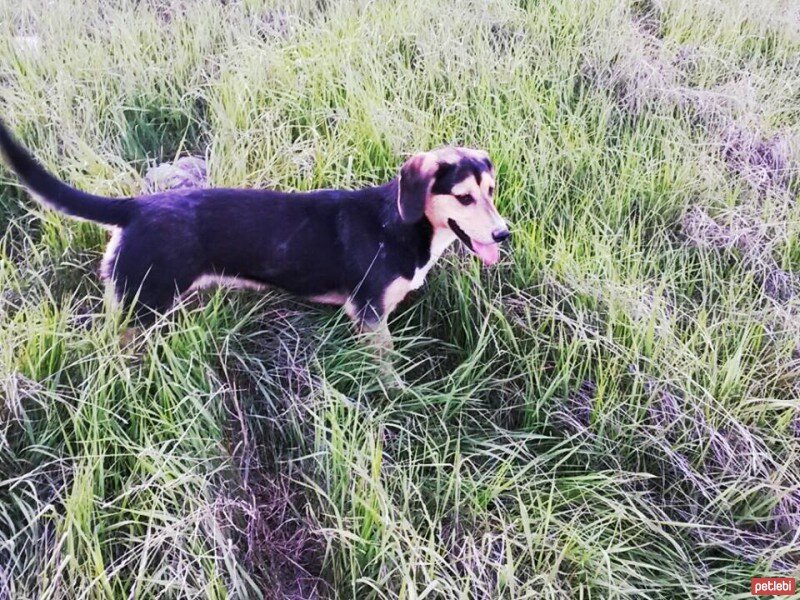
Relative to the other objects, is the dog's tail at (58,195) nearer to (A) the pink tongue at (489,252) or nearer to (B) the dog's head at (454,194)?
(B) the dog's head at (454,194)

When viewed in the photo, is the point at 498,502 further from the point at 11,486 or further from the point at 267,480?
the point at 11,486

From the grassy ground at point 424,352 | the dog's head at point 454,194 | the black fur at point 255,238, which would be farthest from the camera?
the dog's head at point 454,194

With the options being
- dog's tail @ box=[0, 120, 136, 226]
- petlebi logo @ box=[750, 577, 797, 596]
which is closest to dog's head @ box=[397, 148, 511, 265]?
dog's tail @ box=[0, 120, 136, 226]

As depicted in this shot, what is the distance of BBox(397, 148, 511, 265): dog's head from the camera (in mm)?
2141

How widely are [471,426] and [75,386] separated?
1276 mm

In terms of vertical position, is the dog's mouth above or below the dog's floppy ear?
below

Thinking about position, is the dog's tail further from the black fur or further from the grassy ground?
the grassy ground

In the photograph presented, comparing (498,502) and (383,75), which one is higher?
(383,75)

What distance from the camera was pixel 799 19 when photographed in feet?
14.7

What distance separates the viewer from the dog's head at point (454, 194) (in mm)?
2141

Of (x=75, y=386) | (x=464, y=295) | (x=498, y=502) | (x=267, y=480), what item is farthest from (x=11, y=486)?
(x=464, y=295)

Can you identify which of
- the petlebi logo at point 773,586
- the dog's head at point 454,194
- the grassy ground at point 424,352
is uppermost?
the dog's head at point 454,194

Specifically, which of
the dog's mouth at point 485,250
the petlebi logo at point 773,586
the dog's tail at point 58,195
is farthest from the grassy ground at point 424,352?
the dog's tail at point 58,195

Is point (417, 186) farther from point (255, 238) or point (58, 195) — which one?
point (58, 195)
